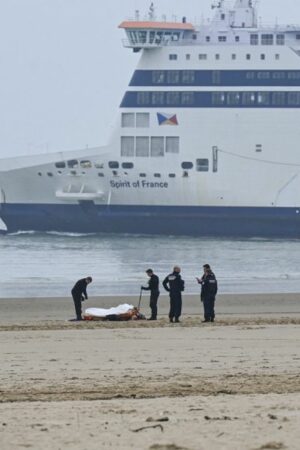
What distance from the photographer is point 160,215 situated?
44.4 metres

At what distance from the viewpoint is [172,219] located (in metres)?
44.3

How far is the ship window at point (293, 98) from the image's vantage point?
4434 centimetres

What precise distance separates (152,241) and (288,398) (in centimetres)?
3387

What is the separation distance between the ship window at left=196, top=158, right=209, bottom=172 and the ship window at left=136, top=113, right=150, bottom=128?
1.83 metres

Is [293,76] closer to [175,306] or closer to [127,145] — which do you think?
[127,145]

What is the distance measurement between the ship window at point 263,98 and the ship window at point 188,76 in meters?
1.94

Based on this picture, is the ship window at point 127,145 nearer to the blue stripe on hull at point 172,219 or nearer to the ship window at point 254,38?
the blue stripe on hull at point 172,219

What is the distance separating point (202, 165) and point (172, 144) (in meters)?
1.11

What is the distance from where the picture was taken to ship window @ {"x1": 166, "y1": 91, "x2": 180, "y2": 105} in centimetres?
4456

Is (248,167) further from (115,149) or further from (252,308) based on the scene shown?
(252,308)

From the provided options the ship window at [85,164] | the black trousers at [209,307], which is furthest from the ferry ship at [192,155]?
the black trousers at [209,307]

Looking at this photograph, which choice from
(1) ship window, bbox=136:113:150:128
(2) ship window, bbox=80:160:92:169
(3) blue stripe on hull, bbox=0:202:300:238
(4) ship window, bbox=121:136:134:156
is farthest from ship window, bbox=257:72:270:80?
(2) ship window, bbox=80:160:92:169

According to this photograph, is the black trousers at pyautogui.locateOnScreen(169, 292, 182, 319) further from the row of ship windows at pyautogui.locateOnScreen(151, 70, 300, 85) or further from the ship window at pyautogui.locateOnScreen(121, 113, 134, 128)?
the ship window at pyautogui.locateOnScreen(121, 113, 134, 128)

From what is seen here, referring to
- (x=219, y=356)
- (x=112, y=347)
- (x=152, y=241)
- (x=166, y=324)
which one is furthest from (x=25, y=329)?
(x=152, y=241)
